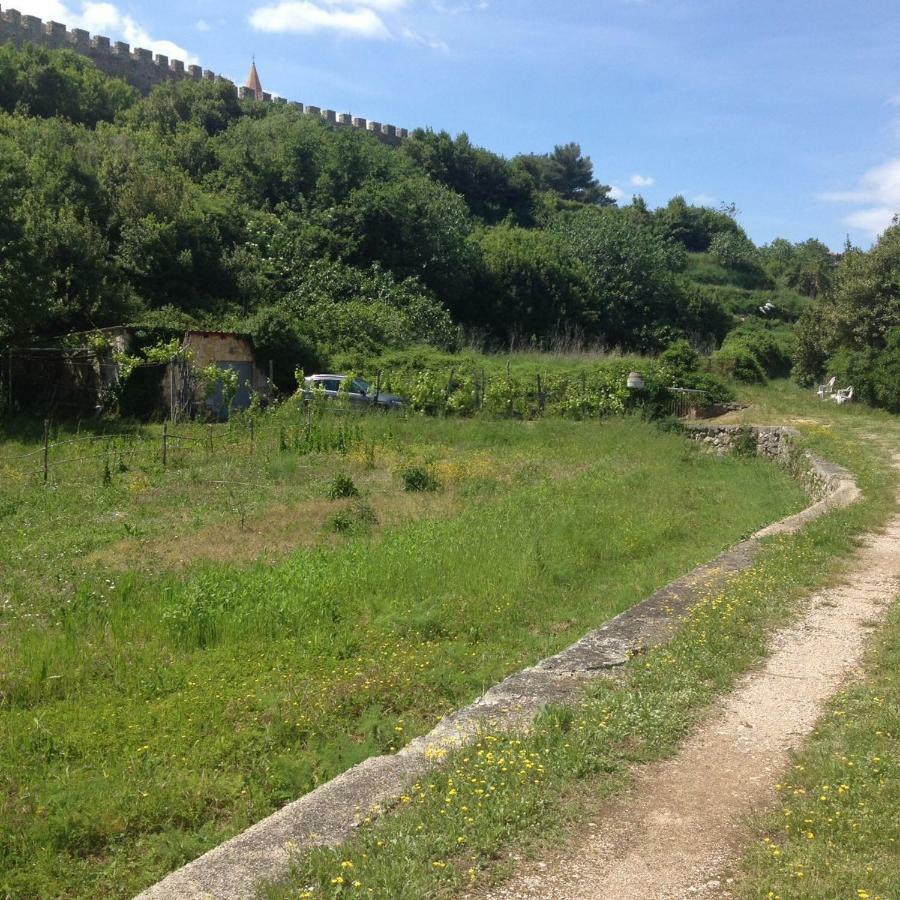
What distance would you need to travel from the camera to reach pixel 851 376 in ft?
82.1

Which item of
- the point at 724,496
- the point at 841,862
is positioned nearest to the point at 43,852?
the point at 841,862

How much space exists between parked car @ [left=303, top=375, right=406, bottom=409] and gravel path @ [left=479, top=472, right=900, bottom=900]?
1699 cm

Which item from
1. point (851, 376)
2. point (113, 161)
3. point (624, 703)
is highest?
point (113, 161)

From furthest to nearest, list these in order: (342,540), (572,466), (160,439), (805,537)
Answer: (160,439) < (572,466) < (342,540) < (805,537)

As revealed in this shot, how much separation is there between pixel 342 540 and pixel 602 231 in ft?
119

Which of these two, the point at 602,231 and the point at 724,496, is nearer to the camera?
the point at 724,496

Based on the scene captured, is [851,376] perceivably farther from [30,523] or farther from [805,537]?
[30,523]

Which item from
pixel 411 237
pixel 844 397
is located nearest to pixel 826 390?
pixel 844 397

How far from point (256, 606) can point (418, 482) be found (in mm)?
6952

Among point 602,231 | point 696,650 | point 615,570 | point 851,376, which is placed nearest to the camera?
point 696,650

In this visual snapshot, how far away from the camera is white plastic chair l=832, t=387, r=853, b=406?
81.6 ft

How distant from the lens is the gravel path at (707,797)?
3.44m

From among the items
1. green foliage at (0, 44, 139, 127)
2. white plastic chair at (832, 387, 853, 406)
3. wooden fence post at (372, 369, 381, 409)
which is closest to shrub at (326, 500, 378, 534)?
wooden fence post at (372, 369, 381, 409)

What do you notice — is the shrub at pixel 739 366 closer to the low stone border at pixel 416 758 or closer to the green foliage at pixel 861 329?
the green foliage at pixel 861 329
